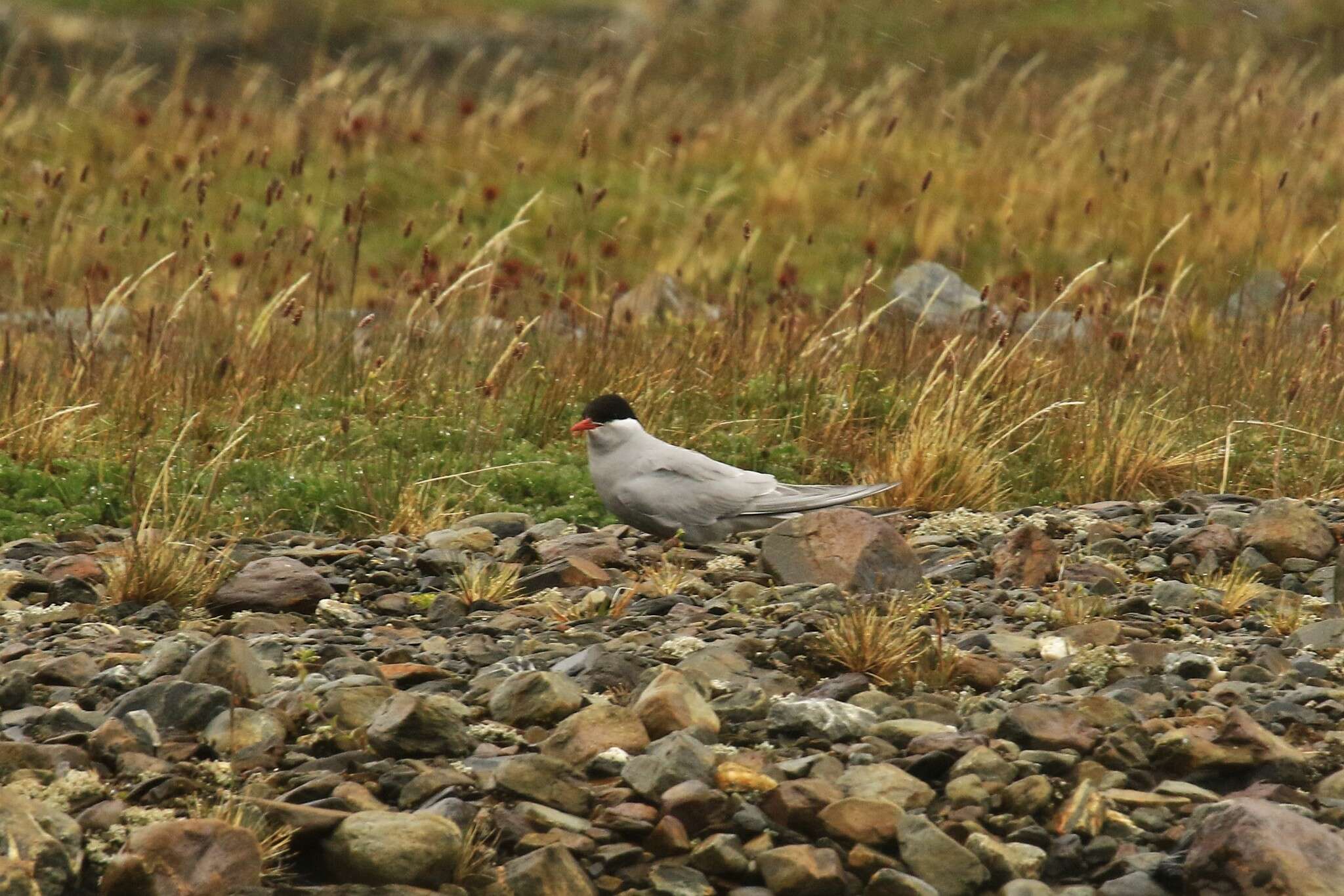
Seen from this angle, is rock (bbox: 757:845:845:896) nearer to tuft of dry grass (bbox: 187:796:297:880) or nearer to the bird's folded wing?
tuft of dry grass (bbox: 187:796:297:880)

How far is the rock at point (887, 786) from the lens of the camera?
347 cm

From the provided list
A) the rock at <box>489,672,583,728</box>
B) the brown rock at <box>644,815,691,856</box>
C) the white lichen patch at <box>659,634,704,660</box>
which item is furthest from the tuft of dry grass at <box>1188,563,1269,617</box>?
the brown rock at <box>644,815,691,856</box>

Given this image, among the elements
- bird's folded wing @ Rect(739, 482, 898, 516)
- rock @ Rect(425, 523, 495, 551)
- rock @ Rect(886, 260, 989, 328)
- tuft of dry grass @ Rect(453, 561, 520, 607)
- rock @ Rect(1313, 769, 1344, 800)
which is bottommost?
rock @ Rect(886, 260, 989, 328)

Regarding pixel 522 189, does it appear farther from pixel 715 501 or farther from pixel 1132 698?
pixel 1132 698

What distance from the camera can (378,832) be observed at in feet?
10.4

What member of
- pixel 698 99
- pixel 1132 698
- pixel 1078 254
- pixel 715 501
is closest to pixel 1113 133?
pixel 1078 254

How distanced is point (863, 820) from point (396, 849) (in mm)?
971

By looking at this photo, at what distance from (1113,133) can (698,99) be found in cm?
583

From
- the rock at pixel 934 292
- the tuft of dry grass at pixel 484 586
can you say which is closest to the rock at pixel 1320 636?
the tuft of dry grass at pixel 484 586

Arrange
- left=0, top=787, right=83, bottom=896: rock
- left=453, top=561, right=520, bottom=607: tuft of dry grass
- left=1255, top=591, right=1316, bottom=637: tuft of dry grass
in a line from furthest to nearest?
1. left=453, top=561, right=520, bottom=607: tuft of dry grass
2. left=1255, top=591, right=1316, bottom=637: tuft of dry grass
3. left=0, top=787, right=83, bottom=896: rock

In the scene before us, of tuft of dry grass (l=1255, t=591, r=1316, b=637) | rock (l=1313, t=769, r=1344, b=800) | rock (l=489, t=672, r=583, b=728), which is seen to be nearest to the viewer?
rock (l=1313, t=769, r=1344, b=800)

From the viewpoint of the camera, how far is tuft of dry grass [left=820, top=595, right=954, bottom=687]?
4207 millimetres

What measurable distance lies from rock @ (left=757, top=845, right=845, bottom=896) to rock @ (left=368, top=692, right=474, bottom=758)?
804mm

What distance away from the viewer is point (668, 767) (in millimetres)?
3492
